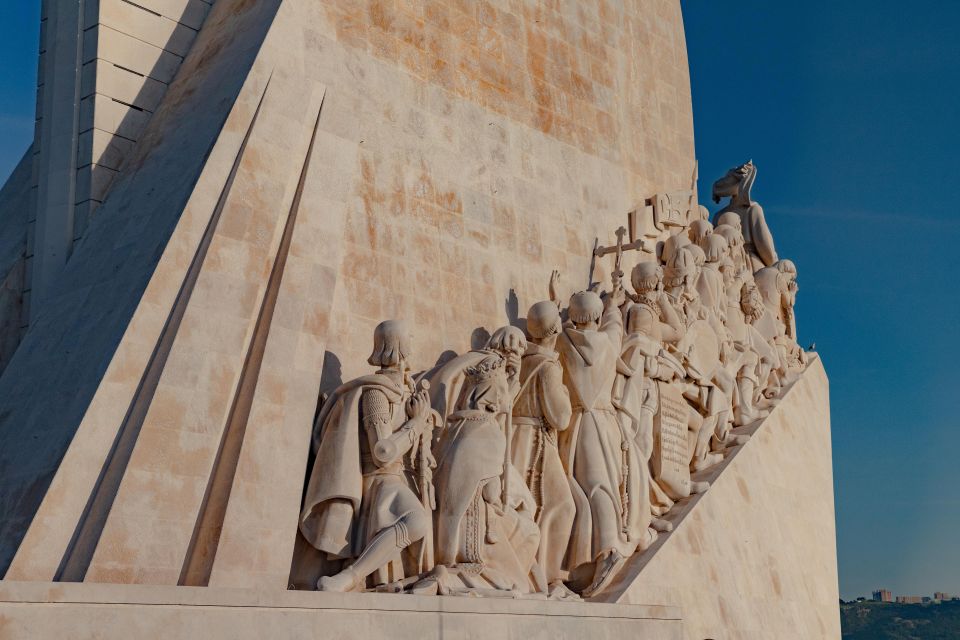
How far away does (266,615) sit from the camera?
5.01 metres

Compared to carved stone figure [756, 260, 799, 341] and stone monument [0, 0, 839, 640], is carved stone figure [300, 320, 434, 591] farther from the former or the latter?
carved stone figure [756, 260, 799, 341]

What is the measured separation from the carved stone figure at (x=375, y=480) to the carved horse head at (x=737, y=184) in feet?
18.5

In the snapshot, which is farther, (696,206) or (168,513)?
(696,206)

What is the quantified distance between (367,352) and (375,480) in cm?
101

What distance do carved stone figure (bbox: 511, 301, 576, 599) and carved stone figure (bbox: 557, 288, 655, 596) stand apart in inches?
Result: 3.2

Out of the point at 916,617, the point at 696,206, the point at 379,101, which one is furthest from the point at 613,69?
the point at 916,617

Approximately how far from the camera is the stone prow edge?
6980 millimetres

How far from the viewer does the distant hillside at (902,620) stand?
15359mm

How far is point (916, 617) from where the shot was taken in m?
16.1

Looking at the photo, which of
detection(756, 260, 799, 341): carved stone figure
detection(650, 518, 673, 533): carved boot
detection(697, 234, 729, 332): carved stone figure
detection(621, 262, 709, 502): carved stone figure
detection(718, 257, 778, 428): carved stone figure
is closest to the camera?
detection(650, 518, 673, 533): carved boot

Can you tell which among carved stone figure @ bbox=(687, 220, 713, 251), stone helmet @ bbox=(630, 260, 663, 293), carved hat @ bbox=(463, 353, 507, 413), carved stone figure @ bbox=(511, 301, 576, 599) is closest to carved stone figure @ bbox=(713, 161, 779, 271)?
carved stone figure @ bbox=(687, 220, 713, 251)

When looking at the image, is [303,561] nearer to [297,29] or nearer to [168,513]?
[168,513]

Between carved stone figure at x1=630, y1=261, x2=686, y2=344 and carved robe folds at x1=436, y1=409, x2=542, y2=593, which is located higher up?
carved stone figure at x1=630, y1=261, x2=686, y2=344

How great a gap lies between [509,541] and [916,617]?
1133 centimetres
